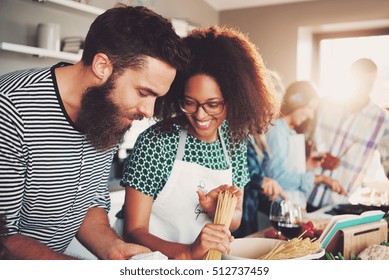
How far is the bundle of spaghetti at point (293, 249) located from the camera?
32.5 inches

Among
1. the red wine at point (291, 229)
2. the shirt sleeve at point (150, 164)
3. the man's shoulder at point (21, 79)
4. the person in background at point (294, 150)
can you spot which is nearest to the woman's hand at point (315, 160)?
the person in background at point (294, 150)

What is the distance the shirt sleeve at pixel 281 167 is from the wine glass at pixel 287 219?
65 cm

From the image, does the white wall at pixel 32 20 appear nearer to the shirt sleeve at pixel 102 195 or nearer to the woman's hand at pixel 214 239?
the shirt sleeve at pixel 102 195

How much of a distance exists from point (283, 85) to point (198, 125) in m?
0.97

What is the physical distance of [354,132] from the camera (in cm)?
186

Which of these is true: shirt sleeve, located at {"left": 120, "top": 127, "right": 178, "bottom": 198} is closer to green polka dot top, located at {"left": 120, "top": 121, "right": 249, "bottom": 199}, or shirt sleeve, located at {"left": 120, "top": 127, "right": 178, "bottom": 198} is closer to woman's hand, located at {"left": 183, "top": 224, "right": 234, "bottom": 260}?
green polka dot top, located at {"left": 120, "top": 121, "right": 249, "bottom": 199}

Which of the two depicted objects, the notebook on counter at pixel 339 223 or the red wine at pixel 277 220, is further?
the red wine at pixel 277 220

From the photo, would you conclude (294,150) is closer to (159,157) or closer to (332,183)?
(332,183)

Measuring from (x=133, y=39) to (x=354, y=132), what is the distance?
1.26m

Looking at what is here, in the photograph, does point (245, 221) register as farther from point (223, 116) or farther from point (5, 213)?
point (5, 213)

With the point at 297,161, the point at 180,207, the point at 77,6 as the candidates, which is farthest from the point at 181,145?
the point at 297,161

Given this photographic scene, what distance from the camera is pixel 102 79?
0.87m

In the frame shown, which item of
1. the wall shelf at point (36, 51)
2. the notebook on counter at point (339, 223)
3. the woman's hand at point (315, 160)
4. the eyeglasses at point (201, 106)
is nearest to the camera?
the notebook on counter at point (339, 223)

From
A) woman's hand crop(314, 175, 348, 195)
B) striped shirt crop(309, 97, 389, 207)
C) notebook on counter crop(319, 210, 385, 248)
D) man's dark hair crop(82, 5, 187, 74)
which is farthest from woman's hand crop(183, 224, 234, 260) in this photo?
woman's hand crop(314, 175, 348, 195)
